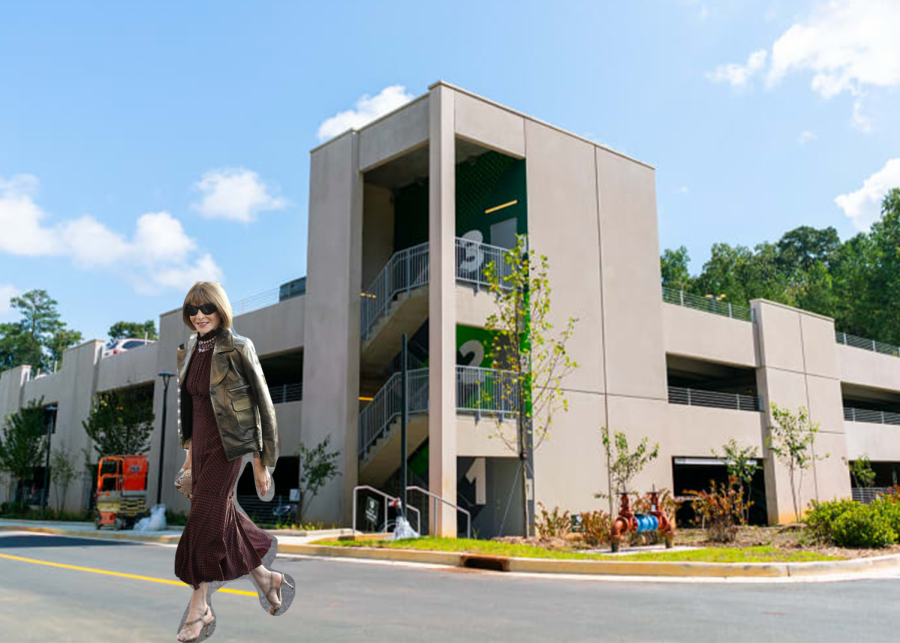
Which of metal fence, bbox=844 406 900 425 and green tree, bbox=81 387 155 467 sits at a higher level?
metal fence, bbox=844 406 900 425

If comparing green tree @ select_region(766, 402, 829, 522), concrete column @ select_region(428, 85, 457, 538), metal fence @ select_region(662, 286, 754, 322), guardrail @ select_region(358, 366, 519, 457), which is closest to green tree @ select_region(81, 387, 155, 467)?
guardrail @ select_region(358, 366, 519, 457)

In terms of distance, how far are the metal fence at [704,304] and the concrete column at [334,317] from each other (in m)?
12.8

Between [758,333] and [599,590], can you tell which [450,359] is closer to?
[599,590]

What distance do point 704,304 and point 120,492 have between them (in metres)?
23.4

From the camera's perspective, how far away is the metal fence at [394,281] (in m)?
22.5

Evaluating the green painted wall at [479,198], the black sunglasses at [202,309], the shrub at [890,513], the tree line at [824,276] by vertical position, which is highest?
the tree line at [824,276]

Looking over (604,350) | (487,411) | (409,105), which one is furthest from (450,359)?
(409,105)

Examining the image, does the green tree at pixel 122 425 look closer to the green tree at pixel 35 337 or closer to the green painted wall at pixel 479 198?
the green painted wall at pixel 479 198

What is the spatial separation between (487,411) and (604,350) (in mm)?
5742

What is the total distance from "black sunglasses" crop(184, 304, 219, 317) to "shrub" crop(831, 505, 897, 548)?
16.7m

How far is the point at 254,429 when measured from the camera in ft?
6.97

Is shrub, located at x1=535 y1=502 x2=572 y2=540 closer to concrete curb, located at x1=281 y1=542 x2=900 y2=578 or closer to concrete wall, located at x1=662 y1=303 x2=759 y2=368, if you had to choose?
concrete curb, located at x1=281 y1=542 x2=900 y2=578

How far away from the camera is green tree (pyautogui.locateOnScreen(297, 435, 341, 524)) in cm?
2255

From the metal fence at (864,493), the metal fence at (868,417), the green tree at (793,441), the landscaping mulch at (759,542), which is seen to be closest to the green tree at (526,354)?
the landscaping mulch at (759,542)
